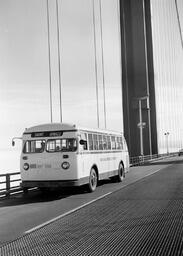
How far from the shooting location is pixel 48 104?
2305cm

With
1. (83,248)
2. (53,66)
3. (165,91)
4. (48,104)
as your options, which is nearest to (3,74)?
(48,104)

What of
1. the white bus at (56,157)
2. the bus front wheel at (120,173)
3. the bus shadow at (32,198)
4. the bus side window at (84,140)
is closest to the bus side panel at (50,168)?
the white bus at (56,157)

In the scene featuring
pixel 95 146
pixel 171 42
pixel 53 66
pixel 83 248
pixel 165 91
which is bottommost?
pixel 83 248

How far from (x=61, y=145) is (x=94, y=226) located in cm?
596

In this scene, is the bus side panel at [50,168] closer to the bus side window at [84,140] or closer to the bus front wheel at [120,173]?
the bus side window at [84,140]

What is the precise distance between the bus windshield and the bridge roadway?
6.14 ft

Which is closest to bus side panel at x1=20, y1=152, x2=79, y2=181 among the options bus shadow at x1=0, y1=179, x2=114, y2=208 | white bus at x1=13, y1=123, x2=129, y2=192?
white bus at x1=13, y1=123, x2=129, y2=192

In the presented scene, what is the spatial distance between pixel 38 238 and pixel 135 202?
4707 mm

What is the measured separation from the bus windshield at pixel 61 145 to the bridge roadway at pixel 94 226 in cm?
187

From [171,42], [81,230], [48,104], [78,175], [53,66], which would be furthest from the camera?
[171,42]

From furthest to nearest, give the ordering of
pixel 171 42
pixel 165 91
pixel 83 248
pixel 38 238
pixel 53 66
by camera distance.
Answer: pixel 171 42 < pixel 165 91 < pixel 53 66 < pixel 38 238 < pixel 83 248

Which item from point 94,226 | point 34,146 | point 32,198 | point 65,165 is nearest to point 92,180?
point 65,165

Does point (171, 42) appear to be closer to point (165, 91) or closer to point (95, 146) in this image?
point (165, 91)

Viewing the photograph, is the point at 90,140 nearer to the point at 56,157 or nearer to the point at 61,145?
the point at 61,145
